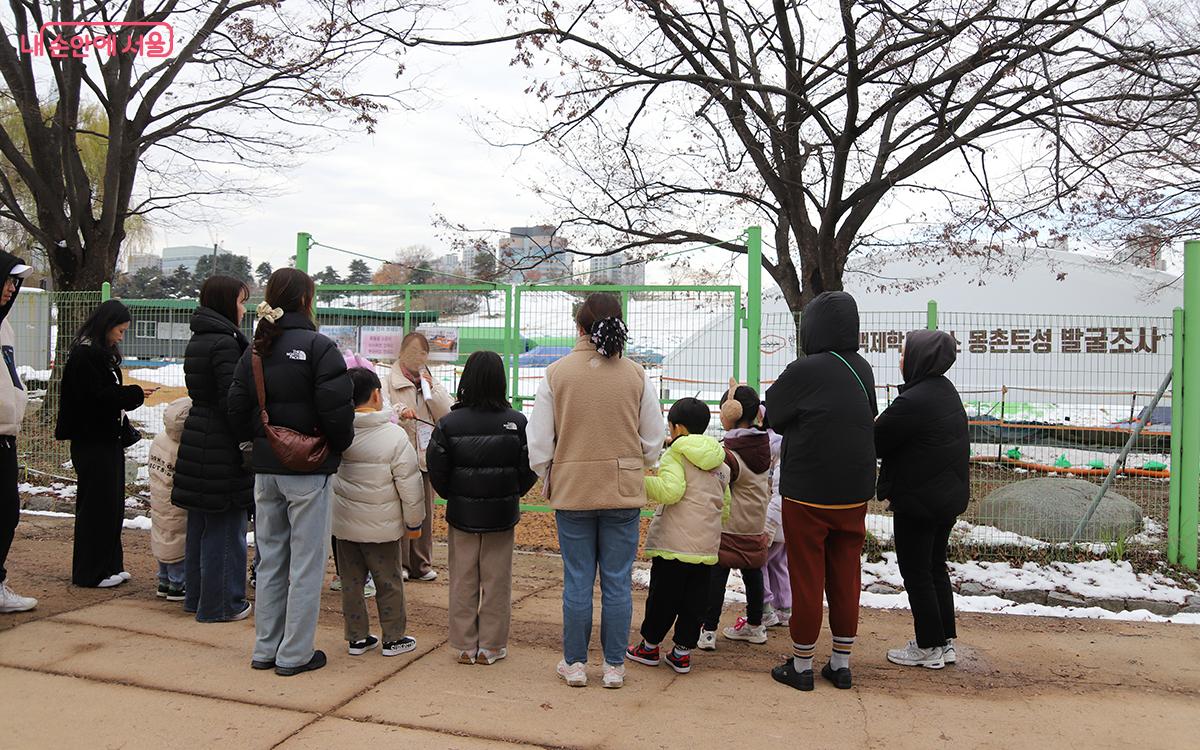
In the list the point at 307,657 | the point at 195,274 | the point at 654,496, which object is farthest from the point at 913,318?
the point at 195,274

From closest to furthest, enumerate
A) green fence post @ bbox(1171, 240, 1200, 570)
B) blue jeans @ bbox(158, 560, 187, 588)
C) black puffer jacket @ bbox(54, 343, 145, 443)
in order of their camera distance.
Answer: black puffer jacket @ bbox(54, 343, 145, 443), blue jeans @ bbox(158, 560, 187, 588), green fence post @ bbox(1171, 240, 1200, 570)

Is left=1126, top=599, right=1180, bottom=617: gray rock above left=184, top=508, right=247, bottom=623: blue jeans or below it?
below

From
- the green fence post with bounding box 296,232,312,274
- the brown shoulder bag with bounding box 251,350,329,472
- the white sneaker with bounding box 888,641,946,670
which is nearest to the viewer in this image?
the brown shoulder bag with bounding box 251,350,329,472

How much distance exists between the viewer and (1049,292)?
18953mm

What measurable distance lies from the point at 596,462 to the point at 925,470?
180 cm

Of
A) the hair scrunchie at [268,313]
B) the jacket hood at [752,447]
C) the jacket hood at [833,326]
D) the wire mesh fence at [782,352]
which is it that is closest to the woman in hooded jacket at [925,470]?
the jacket hood at [833,326]

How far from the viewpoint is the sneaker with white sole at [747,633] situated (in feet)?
16.6

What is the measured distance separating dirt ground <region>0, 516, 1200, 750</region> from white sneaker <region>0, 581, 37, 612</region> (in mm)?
67

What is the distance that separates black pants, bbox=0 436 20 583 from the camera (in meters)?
4.96

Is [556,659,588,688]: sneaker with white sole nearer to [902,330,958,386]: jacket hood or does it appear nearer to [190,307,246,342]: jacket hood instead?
[902,330,958,386]: jacket hood

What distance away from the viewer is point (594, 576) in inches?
166

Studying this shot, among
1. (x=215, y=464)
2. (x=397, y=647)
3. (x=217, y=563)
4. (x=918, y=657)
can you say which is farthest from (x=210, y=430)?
(x=918, y=657)

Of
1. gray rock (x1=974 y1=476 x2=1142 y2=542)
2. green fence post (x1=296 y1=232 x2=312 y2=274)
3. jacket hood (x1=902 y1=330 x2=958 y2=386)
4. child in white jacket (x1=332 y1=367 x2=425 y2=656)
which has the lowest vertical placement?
gray rock (x1=974 y1=476 x2=1142 y2=542)

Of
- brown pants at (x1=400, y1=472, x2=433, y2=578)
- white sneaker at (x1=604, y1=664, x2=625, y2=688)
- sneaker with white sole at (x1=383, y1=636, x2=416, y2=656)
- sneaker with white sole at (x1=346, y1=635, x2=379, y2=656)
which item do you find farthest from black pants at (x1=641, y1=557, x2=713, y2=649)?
brown pants at (x1=400, y1=472, x2=433, y2=578)
